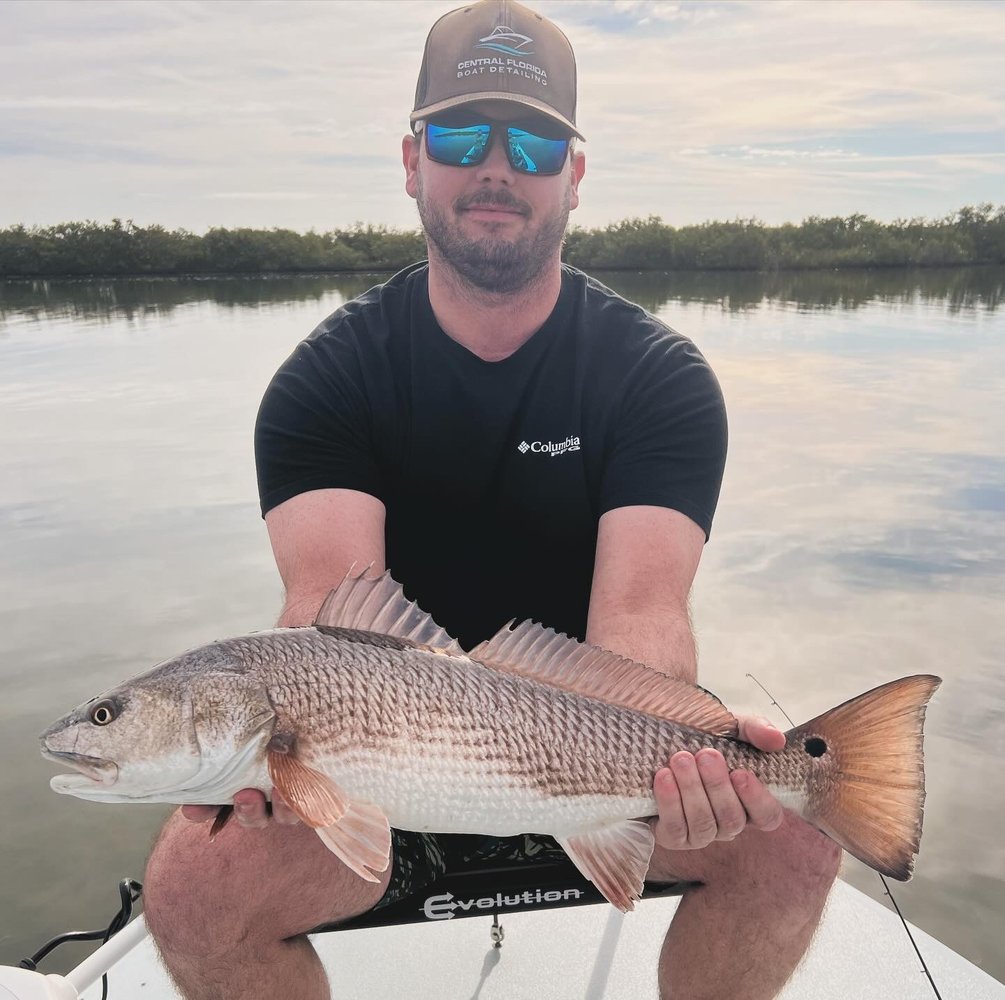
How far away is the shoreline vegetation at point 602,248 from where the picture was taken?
59.8 metres

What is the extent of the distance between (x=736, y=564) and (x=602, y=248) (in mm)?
57805

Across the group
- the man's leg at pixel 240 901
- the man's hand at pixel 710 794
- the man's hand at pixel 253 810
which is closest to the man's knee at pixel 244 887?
the man's leg at pixel 240 901

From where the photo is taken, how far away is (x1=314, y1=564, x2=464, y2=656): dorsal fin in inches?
85.7

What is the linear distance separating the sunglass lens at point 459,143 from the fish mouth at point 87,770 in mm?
2368

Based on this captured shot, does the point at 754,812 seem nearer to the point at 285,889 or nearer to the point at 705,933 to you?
the point at 705,933

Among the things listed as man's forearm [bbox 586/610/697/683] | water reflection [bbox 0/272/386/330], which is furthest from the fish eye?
water reflection [bbox 0/272/386/330]

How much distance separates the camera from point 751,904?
2391mm

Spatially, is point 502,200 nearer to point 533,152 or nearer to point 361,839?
point 533,152

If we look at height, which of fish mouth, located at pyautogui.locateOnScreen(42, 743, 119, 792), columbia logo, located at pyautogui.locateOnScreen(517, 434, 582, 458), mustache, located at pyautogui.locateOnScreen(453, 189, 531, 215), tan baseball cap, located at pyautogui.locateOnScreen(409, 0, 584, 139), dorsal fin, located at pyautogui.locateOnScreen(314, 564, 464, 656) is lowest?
fish mouth, located at pyautogui.locateOnScreen(42, 743, 119, 792)

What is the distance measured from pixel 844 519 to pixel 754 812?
7.50 meters

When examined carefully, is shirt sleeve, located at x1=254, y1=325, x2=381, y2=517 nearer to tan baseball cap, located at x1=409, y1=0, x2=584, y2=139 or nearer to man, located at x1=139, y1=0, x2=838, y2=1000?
man, located at x1=139, y1=0, x2=838, y2=1000

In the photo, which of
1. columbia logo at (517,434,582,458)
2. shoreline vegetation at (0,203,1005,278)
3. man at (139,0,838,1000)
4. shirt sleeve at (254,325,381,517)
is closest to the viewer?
man at (139,0,838,1000)

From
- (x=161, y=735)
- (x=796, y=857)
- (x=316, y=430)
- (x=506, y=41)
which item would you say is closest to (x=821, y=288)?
(x=506, y=41)

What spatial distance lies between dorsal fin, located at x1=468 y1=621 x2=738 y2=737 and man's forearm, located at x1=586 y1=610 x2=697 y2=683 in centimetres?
29
